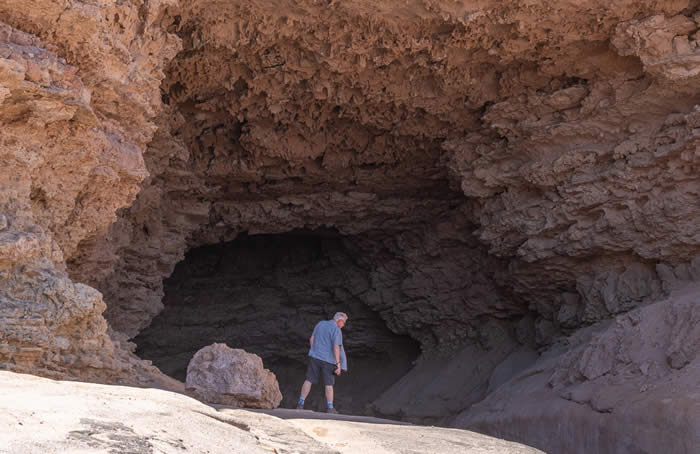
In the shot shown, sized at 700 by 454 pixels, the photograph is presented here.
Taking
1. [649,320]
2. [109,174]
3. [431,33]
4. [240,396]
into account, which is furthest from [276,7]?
[649,320]

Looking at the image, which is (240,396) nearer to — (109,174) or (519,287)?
(109,174)

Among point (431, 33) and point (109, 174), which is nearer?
point (109, 174)

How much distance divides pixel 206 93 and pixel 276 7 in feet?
6.53

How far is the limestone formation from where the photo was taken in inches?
220

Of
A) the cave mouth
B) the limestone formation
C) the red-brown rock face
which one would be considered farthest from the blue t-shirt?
the cave mouth

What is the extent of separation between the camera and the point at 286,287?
14258 mm

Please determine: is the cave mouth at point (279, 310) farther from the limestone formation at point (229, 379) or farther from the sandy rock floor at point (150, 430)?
the sandy rock floor at point (150, 430)

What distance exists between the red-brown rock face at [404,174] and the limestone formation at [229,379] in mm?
542

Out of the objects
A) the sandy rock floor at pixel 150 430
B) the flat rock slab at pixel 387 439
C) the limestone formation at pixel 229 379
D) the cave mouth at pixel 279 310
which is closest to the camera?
the sandy rock floor at pixel 150 430

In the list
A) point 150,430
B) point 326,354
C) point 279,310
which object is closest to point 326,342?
point 326,354

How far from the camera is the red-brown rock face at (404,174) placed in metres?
5.33

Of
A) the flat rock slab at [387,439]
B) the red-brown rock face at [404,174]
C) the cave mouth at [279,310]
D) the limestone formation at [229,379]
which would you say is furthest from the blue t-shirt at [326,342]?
the cave mouth at [279,310]

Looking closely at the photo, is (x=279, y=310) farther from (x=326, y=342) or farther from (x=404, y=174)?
(x=326, y=342)

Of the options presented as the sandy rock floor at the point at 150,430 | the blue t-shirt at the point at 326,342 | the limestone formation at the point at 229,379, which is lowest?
the sandy rock floor at the point at 150,430
